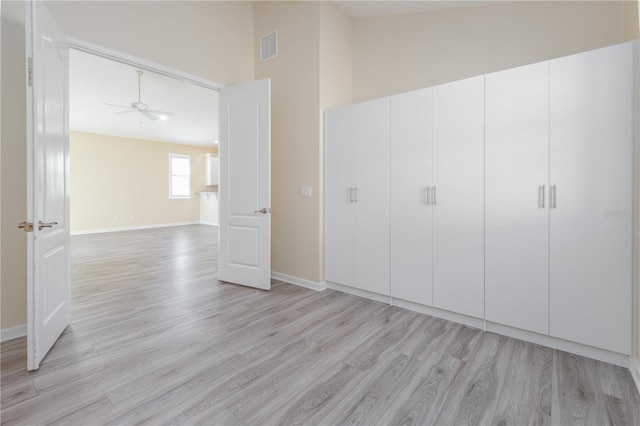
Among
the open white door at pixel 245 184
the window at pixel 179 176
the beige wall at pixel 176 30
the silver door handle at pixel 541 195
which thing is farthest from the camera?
the window at pixel 179 176

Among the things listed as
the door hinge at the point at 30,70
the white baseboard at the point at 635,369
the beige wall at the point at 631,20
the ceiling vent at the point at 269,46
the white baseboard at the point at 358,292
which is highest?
the ceiling vent at the point at 269,46

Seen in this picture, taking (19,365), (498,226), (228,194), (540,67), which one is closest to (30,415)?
(19,365)

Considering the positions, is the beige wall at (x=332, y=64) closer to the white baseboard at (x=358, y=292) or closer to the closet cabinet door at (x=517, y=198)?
the white baseboard at (x=358, y=292)

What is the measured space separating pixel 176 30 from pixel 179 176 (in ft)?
25.7

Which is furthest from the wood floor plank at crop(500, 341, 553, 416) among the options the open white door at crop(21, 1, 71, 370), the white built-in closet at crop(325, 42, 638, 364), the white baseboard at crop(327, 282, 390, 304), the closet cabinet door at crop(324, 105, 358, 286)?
the open white door at crop(21, 1, 71, 370)

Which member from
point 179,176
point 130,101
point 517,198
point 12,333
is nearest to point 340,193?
point 517,198

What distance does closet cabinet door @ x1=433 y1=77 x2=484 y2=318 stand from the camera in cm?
245

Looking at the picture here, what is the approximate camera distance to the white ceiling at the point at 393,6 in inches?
120

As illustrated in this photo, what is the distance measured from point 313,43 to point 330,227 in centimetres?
209

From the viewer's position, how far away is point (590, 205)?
6.53ft

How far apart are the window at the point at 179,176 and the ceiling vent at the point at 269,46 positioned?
24.1 ft

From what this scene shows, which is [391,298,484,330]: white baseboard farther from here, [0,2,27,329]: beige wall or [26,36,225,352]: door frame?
[0,2,27,329]: beige wall

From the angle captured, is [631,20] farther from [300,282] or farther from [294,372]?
[300,282]

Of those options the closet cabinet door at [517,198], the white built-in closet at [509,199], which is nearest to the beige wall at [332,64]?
the white built-in closet at [509,199]
